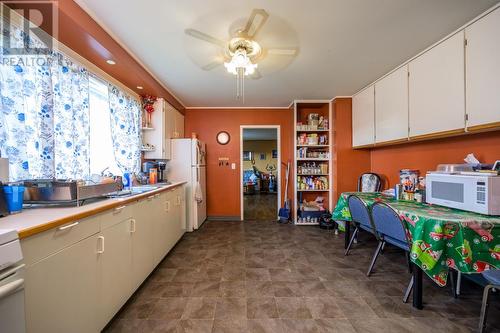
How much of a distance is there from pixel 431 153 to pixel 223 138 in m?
3.34

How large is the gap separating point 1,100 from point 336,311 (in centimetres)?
276

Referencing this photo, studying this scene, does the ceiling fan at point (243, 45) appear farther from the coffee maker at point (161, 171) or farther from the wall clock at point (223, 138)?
the wall clock at point (223, 138)

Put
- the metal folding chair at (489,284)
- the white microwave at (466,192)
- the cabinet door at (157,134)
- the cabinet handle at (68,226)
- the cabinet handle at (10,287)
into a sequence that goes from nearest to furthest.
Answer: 1. the cabinet handle at (10,287)
2. the cabinet handle at (68,226)
3. the metal folding chair at (489,284)
4. the white microwave at (466,192)
5. the cabinet door at (157,134)

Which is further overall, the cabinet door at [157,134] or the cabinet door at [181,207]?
the cabinet door at [157,134]

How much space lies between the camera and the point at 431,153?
2.42 meters

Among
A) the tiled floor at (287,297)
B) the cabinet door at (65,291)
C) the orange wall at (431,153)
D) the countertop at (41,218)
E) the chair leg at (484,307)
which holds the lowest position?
the tiled floor at (287,297)

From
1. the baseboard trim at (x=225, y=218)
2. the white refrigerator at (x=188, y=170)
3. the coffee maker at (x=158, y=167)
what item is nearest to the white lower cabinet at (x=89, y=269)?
the coffee maker at (x=158, y=167)

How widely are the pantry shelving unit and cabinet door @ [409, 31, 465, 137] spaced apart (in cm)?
161

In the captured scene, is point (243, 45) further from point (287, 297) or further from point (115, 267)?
point (287, 297)

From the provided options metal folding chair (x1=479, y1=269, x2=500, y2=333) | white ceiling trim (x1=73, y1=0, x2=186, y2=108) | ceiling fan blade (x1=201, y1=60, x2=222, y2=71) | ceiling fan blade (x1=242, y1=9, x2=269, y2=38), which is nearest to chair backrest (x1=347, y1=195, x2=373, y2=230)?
metal folding chair (x1=479, y1=269, x2=500, y2=333)

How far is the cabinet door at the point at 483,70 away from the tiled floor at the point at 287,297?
5.00ft

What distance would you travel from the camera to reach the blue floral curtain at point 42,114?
51.8 inches

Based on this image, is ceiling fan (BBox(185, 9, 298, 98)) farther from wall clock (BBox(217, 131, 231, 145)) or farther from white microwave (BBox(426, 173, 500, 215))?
wall clock (BBox(217, 131, 231, 145))

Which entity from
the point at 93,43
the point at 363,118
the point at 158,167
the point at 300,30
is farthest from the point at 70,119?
the point at 363,118
